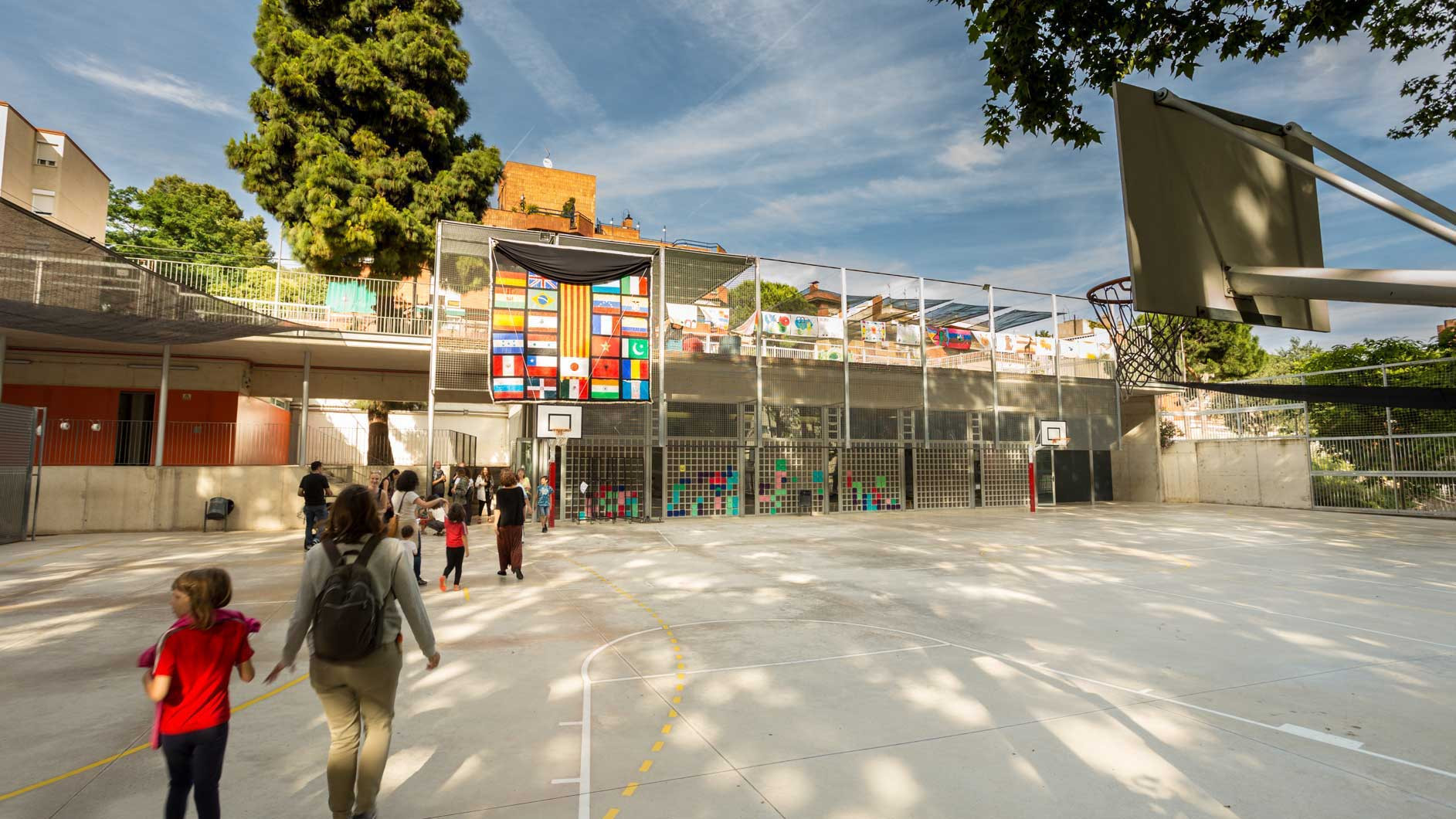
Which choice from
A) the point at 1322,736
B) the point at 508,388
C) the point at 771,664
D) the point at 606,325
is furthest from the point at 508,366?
the point at 1322,736

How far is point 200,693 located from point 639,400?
13595mm

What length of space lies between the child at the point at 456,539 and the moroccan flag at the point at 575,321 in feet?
24.4

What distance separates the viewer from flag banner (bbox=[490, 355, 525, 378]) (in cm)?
1539

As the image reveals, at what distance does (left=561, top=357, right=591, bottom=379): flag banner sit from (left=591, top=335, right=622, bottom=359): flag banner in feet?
1.03

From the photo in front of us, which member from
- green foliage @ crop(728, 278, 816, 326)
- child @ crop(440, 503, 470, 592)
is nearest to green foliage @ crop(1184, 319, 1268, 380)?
green foliage @ crop(728, 278, 816, 326)

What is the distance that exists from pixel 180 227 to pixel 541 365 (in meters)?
35.7

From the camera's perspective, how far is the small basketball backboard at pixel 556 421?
16.4 meters

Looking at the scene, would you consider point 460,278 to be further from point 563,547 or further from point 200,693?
point 200,693

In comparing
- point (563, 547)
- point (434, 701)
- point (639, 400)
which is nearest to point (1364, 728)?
point (434, 701)

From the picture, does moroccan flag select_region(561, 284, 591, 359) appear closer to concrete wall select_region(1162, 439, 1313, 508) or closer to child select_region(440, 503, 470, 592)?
child select_region(440, 503, 470, 592)

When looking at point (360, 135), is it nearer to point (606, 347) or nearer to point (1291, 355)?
point (606, 347)

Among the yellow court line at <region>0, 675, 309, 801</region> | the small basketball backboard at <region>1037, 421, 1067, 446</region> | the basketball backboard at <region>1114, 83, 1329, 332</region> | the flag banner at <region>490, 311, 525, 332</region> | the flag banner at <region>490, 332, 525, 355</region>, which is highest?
the flag banner at <region>490, 311, 525, 332</region>

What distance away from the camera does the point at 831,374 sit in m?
20.7

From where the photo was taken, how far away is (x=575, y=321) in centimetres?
1593
